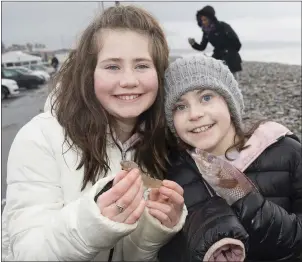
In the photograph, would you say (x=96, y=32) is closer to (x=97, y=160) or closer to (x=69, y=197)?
(x=97, y=160)

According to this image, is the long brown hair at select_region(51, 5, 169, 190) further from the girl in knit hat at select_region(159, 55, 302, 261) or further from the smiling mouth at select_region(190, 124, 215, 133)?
the smiling mouth at select_region(190, 124, 215, 133)

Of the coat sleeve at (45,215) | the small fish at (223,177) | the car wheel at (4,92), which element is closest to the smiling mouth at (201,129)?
the small fish at (223,177)

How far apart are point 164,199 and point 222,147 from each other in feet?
2.07

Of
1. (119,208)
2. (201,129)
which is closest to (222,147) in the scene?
(201,129)

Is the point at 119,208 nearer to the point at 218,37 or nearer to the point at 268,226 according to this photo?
the point at 268,226

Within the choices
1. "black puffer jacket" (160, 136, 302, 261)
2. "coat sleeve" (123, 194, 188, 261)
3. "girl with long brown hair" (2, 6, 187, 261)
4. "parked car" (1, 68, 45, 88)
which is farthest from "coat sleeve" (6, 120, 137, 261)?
"parked car" (1, 68, 45, 88)

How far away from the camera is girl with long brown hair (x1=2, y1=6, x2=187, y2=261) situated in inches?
78.0

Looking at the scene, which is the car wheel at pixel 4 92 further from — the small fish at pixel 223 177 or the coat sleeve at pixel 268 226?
the coat sleeve at pixel 268 226

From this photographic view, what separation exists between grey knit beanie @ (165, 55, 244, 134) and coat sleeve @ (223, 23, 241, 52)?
6.52m

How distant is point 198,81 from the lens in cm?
245

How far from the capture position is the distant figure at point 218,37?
873 centimetres

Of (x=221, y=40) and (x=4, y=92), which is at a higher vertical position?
(x=221, y=40)

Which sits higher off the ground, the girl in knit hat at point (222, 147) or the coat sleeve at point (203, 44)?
the girl in knit hat at point (222, 147)

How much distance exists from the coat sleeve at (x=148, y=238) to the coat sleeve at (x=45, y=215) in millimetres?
278
